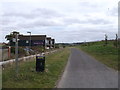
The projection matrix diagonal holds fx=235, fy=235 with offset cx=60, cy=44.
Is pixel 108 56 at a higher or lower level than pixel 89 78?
lower

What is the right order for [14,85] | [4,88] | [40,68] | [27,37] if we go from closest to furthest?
[4,88], [14,85], [40,68], [27,37]

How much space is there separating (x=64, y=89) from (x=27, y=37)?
8674 centimetres

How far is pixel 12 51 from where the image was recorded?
1266 inches

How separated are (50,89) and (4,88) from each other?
5.81 ft

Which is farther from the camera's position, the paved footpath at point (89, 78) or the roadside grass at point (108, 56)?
the roadside grass at point (108, 56)

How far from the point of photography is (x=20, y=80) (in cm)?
1067

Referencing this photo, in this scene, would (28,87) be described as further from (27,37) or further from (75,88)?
(27,37)

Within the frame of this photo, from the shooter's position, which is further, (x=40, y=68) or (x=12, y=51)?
(x=12, y=51)

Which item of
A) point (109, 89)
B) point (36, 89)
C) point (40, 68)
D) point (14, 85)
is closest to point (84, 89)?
point (109, 89)

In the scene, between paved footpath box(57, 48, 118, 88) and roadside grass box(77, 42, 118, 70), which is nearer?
paved footpath box(57, 48, 118, 88)

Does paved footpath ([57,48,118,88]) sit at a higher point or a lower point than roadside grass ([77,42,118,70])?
higher

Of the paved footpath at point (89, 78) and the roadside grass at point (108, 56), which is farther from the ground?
the paved footpath at point (89, 78)

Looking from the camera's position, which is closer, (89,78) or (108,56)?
(89,78)

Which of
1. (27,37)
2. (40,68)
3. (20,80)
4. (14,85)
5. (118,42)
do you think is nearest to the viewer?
(14,85)
